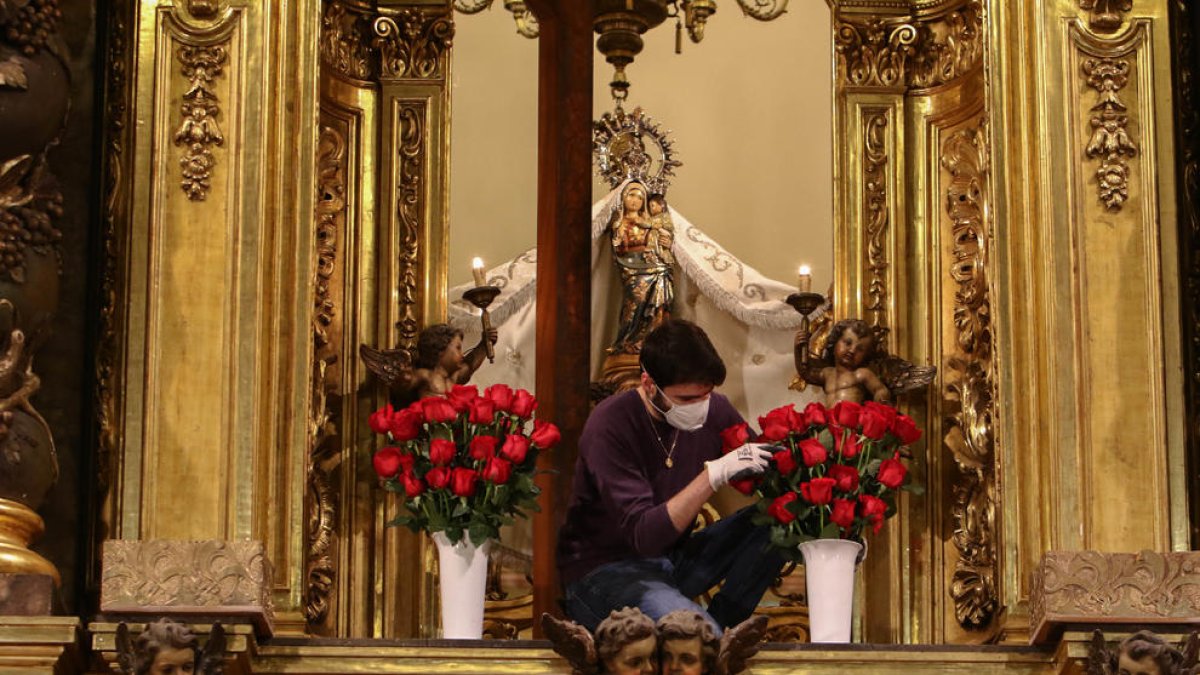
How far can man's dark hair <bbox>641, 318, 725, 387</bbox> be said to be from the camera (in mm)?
7496

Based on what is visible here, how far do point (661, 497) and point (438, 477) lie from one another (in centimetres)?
50

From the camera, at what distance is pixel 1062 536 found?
7539 millimetres

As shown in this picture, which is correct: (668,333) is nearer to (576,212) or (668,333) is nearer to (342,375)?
(576,212)

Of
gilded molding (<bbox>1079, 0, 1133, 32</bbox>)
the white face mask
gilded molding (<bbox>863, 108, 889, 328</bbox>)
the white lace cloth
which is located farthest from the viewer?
the white lace cloth

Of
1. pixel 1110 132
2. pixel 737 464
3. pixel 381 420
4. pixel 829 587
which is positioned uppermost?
pixel 1110 132

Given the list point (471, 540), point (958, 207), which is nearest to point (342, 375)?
point (471, 540)

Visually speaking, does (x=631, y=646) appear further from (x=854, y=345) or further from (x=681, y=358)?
(x=854, y=345)

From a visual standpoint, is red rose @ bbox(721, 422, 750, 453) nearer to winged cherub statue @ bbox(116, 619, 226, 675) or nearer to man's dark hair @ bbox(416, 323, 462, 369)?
man's dark hair @ bbox(416, 323, 462, 369)

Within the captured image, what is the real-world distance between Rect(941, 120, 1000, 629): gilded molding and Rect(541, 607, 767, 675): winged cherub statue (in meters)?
1.06

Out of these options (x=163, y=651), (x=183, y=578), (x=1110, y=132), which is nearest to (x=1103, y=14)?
(x=1110, y=132)

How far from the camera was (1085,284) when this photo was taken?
7.70 meters

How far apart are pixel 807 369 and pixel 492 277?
89cm

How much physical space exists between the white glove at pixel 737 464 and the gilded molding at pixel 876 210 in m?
1.17

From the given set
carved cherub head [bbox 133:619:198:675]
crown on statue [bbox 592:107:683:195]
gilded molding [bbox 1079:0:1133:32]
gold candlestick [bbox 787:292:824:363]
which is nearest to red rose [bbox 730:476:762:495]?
gold candlestick [bbox 787:292:824:363]
